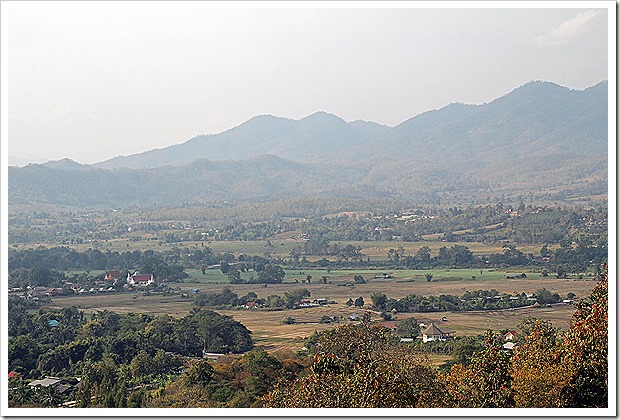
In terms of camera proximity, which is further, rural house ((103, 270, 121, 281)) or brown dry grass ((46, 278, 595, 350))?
rural house ((103, 270, 121, 281))

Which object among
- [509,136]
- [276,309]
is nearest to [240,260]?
[276,309]

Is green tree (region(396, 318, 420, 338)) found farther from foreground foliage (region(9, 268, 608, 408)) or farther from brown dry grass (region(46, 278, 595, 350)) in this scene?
foreground foliage (region(9, 268, 608, 408))

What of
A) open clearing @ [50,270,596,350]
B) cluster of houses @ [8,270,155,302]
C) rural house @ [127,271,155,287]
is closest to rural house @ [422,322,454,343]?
open clearing @ [50,270,596,350]

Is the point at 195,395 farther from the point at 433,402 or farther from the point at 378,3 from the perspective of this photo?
the point at 378,3

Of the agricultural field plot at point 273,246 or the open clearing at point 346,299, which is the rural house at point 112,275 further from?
the agricultural field plot at point 273,246

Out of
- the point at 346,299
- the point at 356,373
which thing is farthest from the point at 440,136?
the point at 356,373

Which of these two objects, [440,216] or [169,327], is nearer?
[169,327]
